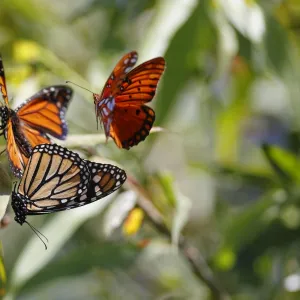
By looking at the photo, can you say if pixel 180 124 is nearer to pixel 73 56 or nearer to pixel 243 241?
pixel 243 241

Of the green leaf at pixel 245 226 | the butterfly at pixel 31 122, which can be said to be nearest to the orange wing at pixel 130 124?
the butterfly at pixel 31 122

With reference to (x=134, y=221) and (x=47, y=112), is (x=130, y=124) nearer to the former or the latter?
(x=47, y=112)

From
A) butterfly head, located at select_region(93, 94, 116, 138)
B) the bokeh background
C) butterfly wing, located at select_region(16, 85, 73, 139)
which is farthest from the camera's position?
the bokeh background

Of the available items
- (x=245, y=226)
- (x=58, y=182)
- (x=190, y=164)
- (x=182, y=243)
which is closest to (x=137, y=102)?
(x=58, y=182)

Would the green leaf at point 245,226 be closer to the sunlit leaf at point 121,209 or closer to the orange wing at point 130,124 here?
the sunlit leaf at point 121,209

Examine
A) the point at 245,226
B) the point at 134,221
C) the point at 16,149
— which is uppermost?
the point at 16,149

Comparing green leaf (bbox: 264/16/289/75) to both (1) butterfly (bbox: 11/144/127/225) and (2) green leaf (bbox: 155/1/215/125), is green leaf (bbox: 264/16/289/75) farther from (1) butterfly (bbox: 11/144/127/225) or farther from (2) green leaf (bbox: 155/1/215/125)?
(1) butterfly (bbox: 11/144/127/225)

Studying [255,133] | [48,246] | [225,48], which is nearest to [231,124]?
[255,133]

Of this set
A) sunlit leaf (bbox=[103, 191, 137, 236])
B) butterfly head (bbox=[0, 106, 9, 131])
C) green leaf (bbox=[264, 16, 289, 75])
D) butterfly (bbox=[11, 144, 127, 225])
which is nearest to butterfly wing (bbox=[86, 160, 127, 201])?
butterfly (bbox=[11, 144, 127, 225])
